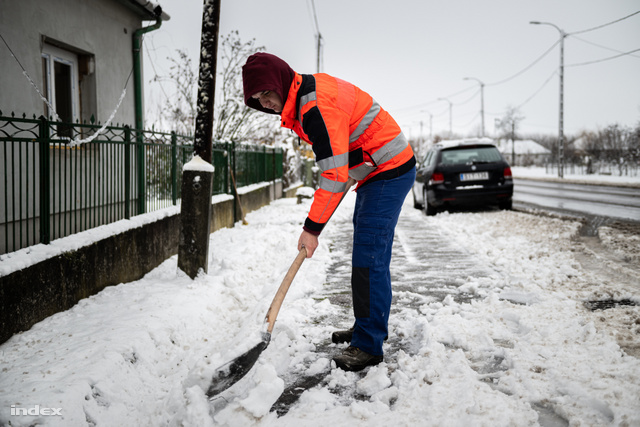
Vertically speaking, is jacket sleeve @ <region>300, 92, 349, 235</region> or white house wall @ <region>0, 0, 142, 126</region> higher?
white house wall @ <region>0, 0, 142, 126</region>

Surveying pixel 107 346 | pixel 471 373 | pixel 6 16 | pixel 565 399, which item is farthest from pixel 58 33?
pixel 565 399

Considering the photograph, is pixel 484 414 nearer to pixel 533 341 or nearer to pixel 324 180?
pixel 533 341

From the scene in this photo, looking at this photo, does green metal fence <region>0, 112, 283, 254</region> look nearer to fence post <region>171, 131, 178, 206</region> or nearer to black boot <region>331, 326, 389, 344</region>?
fence post <region>171, 131, 178, 206</region>

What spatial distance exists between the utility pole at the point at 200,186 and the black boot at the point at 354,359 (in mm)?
2504

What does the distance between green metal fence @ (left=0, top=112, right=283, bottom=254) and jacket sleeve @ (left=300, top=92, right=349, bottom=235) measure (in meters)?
2.38

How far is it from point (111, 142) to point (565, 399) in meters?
Result: 4.84

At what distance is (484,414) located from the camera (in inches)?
92.0

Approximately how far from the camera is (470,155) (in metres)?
10.9

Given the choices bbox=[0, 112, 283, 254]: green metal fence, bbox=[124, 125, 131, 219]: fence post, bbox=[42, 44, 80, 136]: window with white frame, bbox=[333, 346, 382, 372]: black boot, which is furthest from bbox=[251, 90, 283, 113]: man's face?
bbox=[42, 44, 80, 136]: window with white frame

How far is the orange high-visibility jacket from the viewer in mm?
2715

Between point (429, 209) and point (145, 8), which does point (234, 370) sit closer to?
point (145, 8)

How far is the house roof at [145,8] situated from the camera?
8789 mm

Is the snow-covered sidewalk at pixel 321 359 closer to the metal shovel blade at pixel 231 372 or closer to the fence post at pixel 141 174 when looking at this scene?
the metal shovel blade at pixel 231 372

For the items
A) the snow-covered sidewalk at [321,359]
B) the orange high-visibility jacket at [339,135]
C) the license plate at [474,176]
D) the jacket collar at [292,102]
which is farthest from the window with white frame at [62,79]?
the license plate at [474,176]
